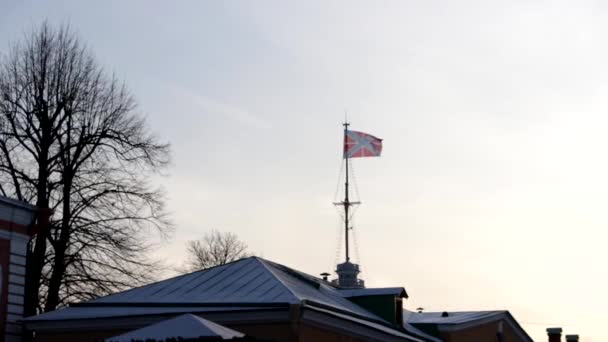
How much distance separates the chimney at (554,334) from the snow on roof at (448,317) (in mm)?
7123

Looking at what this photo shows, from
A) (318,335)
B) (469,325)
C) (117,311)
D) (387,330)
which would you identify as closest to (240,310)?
(318,335)

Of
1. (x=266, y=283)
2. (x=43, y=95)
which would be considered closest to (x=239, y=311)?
(x=266, y=283)

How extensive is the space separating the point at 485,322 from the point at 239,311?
540 inches

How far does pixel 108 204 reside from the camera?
1342 inches

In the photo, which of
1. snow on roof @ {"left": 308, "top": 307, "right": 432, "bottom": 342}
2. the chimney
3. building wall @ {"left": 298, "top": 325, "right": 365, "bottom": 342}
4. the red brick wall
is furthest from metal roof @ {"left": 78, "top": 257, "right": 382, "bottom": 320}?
the chimney

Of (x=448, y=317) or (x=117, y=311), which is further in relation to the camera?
(x=448, y=317)

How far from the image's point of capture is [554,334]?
4294cm

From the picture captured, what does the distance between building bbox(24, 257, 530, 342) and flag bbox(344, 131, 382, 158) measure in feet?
32.0

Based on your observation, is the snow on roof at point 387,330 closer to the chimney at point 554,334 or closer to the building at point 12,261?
the building at point 12,261

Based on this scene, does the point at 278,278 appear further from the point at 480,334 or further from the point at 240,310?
the point at 480,334

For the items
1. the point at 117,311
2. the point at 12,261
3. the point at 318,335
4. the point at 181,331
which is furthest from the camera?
the point at 117,311

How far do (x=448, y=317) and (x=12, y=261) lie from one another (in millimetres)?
15531

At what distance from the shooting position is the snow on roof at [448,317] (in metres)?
33.4

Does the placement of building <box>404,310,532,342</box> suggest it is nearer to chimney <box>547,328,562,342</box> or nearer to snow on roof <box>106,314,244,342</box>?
chimney <box>547,328,562,342</box>
